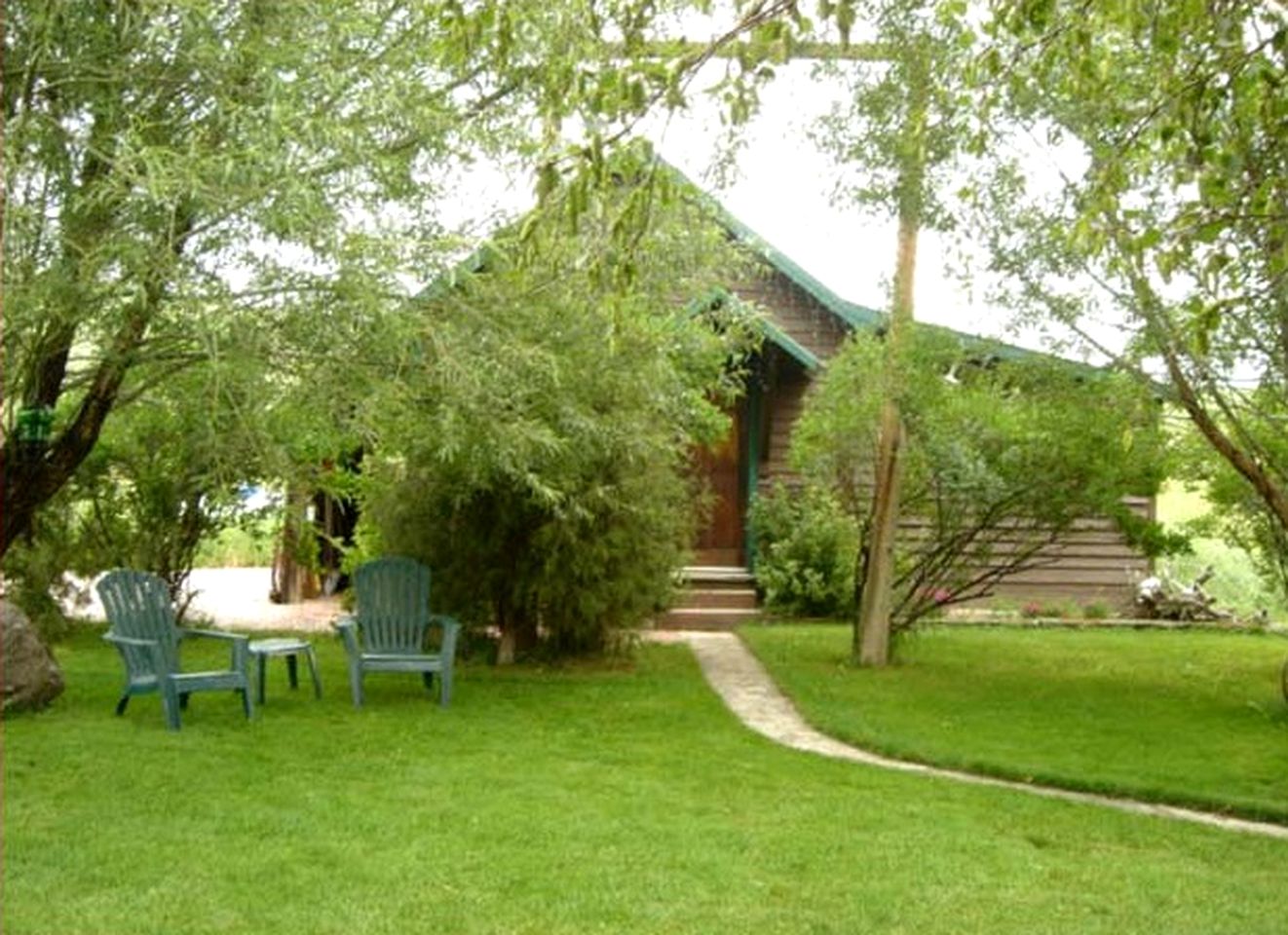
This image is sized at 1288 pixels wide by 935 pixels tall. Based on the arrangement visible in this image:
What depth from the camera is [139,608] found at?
8.85 meters

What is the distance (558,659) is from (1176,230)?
25.8ft

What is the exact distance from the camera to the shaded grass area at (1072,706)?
7645 millimetres

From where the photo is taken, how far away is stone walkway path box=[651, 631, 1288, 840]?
685 cm

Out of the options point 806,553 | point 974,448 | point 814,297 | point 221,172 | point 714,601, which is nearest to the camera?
point 221,172

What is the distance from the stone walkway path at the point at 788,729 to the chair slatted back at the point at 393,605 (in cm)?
220

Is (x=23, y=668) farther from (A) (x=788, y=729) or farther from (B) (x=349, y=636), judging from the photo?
(A) (x=788, y=729)

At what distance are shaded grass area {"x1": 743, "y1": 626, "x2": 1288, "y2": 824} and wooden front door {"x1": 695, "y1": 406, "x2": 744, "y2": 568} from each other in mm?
1994

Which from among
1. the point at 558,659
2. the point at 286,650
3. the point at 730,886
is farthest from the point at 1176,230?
the point at 558,659

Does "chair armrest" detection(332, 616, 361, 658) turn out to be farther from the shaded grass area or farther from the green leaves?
the green leaves

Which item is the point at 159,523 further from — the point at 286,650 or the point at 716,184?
the point at 716,184

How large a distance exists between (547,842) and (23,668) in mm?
4490

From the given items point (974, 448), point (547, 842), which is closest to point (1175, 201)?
point (974, 448)

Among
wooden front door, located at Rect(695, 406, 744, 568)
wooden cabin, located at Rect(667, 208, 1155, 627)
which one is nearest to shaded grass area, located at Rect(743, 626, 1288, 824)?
wooden cabin, located at Rect(667, 208, 1155, 627)

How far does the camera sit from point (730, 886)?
207 inches
